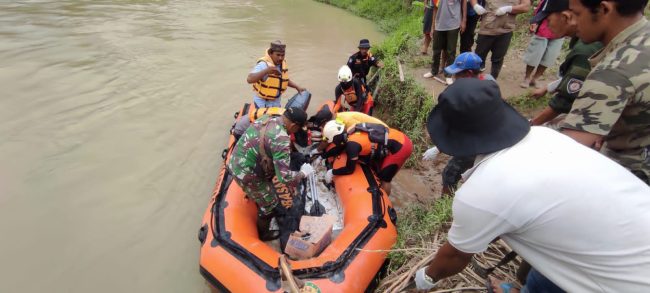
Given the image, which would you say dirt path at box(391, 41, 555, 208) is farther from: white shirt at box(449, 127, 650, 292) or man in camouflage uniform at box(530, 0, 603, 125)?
white shirt at box(449, 127, 650, 292)

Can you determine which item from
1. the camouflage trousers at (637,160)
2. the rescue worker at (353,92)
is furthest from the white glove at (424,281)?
the rescue worker at (353,92)

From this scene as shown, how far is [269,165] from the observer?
3105mm

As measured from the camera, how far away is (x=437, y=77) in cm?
558

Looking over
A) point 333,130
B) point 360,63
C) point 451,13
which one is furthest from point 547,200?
point 360,63

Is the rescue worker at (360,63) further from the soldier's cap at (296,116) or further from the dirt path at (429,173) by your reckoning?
the soldier's cap at (296,116)

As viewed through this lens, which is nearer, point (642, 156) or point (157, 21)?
point (642, 156)

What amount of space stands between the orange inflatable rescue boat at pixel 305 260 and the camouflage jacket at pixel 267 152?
1.71ft

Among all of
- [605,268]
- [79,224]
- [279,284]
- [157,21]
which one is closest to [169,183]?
[79,224]

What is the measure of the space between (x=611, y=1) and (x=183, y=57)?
334 inches

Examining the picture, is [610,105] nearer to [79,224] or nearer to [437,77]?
[437,77]

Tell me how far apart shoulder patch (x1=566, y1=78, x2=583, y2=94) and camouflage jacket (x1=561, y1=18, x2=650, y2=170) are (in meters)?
0.50

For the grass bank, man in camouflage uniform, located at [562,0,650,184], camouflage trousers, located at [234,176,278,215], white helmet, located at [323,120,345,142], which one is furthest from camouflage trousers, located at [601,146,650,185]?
the grass bank

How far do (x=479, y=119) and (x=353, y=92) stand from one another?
422 centimetres

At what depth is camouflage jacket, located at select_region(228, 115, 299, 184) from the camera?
296 centimetres
